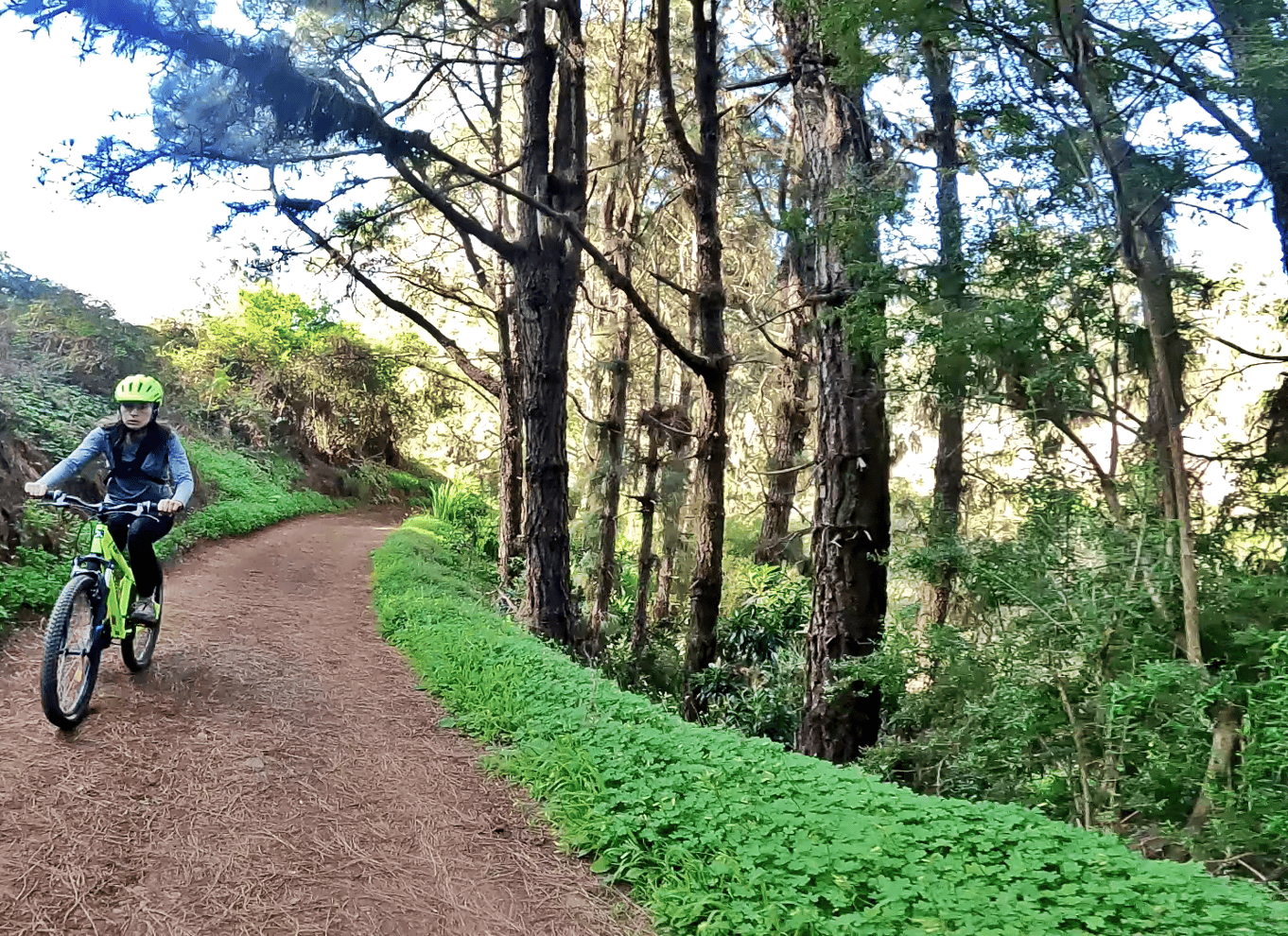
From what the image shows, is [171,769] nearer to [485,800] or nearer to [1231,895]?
[485,800]

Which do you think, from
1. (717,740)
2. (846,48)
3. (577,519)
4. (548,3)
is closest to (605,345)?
(577,519)

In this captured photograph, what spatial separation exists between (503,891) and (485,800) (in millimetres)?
888

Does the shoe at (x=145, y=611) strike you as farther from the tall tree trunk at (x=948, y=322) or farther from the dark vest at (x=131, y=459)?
the tall tree trunk at (x=948, y=322)

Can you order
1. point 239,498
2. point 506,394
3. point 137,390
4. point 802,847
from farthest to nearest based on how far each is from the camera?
point 239,498 → point 506,394 → point 137,390 → point 802,847

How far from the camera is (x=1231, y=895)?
8.95 feet

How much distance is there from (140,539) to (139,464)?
17.6 inches

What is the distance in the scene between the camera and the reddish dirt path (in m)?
3.02

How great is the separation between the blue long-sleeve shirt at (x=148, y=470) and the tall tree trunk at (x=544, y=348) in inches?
152

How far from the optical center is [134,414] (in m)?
4.71

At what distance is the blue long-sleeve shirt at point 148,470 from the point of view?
4625 millimetres

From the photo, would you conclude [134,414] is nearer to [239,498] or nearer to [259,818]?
[259,818]

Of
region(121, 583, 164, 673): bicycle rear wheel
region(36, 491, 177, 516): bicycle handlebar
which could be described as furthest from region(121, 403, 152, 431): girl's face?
region(121, 583, 164, 673): bicycle rear wheel

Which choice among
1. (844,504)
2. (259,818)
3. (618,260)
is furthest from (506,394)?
(259,818)

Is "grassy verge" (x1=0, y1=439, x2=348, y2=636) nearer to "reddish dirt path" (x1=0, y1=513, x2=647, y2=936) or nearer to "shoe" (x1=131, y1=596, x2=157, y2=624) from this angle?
"reddish dirt path" (x1=0, y1=513, x2=647, y2=936)
